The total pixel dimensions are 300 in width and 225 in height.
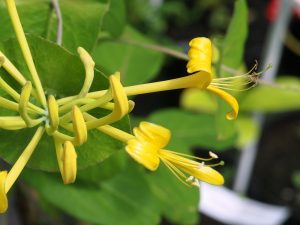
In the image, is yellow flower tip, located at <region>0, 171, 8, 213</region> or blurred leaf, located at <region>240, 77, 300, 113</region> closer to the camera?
yellow flower tip, located at <region>0, 171, 8, 213</region>

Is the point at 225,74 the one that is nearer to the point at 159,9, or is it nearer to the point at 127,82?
the point at 127,82

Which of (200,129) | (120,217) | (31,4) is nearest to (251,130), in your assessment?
(200,129)

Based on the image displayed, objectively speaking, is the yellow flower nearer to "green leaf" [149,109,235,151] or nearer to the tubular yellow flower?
the tubular yellow flower

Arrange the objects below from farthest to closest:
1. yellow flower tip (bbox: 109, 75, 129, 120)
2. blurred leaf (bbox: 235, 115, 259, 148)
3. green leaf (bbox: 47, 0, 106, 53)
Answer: blurred leaf (bbox: 235, 115, 259, 148), green leaf (bbox: 47, 0, 106, 53), yellow flower tip (bbox: 109, 75, 129, 120)

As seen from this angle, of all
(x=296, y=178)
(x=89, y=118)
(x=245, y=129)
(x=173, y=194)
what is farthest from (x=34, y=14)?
(x=296, y=178)

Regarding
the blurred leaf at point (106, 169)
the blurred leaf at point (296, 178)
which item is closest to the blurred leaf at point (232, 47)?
the blurred leaf at point (106, 169)

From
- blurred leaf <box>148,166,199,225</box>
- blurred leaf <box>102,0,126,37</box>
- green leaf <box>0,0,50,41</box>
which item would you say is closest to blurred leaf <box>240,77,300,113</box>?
blurred leaf <box>148,166,199,225</box>

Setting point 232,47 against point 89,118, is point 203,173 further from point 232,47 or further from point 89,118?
point 232,47
